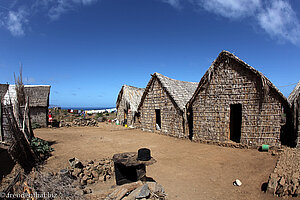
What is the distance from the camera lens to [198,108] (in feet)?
32.0

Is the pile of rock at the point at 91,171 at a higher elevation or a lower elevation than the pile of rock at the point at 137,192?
lower

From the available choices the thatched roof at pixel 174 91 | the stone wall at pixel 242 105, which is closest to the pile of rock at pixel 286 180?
the stone wall at pixel 242 105

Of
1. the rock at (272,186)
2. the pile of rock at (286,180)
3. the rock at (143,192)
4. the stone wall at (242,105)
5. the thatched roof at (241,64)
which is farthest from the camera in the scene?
the stone wall at (242,105)

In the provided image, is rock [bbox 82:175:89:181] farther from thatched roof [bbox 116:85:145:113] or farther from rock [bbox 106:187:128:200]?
thatched roof [bbox 116:85:145:113]

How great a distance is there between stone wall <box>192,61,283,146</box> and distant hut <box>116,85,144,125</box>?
25.9 feet

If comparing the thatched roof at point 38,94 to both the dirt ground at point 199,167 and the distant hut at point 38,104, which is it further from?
the dirt ground at point 199,167

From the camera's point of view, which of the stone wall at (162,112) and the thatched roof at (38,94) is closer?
the stone wall at (162,112)

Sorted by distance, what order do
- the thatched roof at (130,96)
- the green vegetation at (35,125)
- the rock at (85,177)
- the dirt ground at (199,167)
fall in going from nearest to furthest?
the dirt ground at (199,167), the rock at (85,177), the green vegetation at (35,125), the thatched roof at (130,96)

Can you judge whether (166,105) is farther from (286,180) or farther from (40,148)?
(286,180)

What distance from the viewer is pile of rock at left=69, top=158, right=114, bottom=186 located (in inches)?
208

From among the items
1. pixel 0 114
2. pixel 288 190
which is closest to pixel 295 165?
pixel 288 190

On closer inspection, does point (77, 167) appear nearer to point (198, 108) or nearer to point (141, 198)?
point (141, 198)

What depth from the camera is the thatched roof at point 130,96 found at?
55.7 feet

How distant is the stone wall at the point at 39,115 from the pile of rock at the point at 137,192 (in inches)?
619
